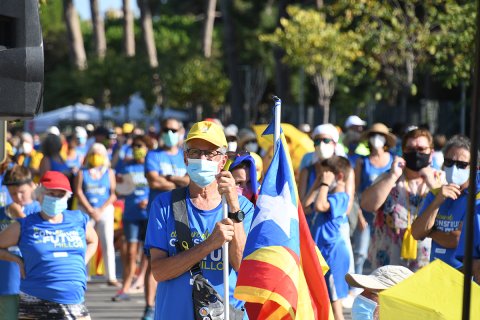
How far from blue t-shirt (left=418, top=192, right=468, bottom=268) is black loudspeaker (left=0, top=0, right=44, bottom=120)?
10.8ft

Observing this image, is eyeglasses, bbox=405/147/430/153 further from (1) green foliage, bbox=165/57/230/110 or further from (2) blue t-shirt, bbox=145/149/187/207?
(1) green foliage, bbox=165/57/230/110

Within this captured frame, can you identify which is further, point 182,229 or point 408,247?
point 408,247

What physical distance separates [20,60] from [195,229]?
4.51 ft

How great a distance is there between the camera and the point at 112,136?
21828 mm

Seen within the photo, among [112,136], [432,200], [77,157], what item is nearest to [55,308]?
[432,200]

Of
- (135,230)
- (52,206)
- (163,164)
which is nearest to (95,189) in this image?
(135,230)

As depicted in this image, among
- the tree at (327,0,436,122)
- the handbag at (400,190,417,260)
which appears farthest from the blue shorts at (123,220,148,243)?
the tree at (327,0,436,122)

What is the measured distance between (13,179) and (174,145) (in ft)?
10.8

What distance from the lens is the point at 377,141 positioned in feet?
40.0

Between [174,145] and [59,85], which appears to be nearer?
[174,145]

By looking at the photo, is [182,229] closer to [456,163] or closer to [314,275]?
[314,275]

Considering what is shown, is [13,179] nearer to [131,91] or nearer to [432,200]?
[432,200]

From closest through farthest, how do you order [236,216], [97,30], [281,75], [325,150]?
1. [236,216]
2. [325,150]
3. [281,75]
4. [97,30]

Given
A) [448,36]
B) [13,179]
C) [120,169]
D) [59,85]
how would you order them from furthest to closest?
[59,85]
[448,36]
[120,169]
[13,179]
